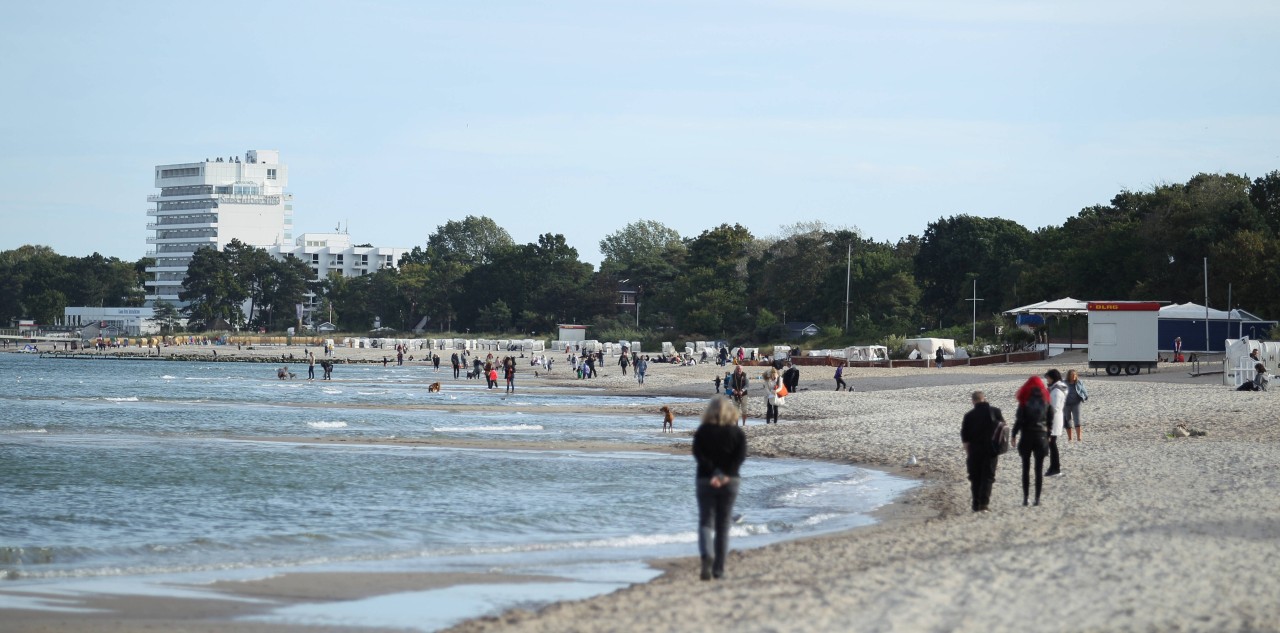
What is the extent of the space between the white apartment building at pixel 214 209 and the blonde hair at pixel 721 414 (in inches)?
7154

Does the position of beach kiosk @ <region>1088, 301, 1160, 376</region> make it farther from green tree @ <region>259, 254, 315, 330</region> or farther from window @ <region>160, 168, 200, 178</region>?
window @ <region>160, 168, 200, 178</region>

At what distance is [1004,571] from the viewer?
929cm

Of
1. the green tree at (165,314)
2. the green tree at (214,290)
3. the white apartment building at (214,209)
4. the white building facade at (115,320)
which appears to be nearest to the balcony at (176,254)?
the white apartment building at (214,209)

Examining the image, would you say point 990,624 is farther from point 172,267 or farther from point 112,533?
point 172,267

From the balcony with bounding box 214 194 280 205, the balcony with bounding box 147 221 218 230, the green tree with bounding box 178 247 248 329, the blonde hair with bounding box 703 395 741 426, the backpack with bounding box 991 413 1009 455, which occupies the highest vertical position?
the balcony with bounding box 214 194 280 205

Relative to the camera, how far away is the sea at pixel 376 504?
433 inches

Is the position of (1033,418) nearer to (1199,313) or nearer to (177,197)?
(1199,313)

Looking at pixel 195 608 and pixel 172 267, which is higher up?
pixel 172 267

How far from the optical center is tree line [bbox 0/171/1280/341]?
59.5 m

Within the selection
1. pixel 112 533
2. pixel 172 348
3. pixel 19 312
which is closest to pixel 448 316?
pixel 172 348

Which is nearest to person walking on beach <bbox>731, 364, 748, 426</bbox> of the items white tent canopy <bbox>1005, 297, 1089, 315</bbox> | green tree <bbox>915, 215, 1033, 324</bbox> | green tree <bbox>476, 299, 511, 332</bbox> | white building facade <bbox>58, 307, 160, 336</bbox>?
white tent canopy <bbox>1005, 297, 1089, 315</bbox>

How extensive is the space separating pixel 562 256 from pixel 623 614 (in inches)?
4560

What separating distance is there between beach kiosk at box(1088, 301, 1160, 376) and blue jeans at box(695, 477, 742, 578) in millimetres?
31766

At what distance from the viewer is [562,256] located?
124m
